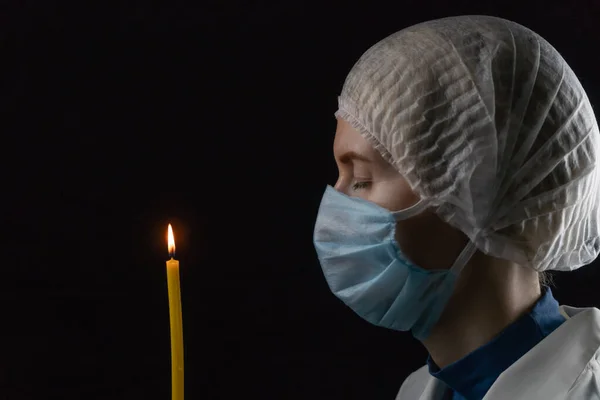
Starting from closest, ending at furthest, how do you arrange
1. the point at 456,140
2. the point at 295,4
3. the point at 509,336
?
the point at 456,140 → the point at 509,336 → the point at 295,4

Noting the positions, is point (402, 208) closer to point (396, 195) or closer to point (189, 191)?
point (396, 195)

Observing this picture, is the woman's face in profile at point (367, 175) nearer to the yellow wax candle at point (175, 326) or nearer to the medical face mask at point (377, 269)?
the medical face mask at point (377, 269)

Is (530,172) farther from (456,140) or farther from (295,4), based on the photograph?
(295,4)

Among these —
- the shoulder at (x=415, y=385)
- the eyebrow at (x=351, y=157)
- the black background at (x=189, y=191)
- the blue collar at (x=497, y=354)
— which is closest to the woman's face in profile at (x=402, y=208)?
the eyebrow at (x=351, y=157)

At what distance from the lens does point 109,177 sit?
1890 mm

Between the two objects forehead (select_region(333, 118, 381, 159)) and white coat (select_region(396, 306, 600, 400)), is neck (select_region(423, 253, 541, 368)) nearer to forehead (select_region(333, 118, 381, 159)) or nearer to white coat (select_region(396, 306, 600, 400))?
white coat (select_region(396, 306, 600, 400))

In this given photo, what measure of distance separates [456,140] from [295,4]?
2.88 feet

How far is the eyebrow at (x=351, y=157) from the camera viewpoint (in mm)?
1324

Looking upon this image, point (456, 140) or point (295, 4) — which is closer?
point (456, 140)

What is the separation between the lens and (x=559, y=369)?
52.4 inches

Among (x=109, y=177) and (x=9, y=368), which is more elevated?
(x=109, y=177)

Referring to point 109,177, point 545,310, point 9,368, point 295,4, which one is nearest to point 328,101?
point 295,4

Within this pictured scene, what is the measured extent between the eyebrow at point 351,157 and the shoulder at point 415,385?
0.59 metres

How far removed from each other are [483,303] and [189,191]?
33.6 inches
